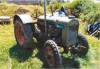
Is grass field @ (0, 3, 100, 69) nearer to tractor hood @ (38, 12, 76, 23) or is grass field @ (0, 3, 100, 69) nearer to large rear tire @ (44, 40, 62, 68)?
large rear tire @ (44, 40, 62, 68)

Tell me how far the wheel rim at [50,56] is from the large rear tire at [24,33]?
85 cm

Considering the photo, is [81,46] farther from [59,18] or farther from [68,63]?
[59,18]

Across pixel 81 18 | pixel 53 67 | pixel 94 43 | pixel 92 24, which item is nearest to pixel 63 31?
pixel 53 67

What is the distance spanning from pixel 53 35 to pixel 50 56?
2.29 feet

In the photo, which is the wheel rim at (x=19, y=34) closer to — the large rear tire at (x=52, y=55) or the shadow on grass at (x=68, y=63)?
the shadow on grass at (x=68, y=63)

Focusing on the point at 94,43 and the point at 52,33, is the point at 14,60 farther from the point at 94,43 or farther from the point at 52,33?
the point at 94,43

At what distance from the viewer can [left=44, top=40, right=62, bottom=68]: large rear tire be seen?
6.29 meters

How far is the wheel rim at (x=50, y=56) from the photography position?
6.43 m

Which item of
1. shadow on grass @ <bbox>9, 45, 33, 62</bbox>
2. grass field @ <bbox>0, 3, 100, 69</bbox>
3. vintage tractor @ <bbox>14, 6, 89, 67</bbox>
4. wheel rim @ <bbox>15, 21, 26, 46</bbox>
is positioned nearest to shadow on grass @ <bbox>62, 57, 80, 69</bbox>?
grass field @ <bbox>0, 3, 100, 69</bbox>

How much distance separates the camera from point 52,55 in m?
6.42

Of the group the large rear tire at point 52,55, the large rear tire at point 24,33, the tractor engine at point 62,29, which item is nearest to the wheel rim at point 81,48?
the tractor engine at point 62,29

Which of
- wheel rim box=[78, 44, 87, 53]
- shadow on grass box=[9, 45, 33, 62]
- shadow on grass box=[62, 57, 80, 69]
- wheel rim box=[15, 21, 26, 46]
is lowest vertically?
shadow on grass box=[62, 57, 80, 69]

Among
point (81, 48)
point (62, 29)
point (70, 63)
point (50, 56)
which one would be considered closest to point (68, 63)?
point (70, 63)

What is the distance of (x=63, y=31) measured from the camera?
6.78m
